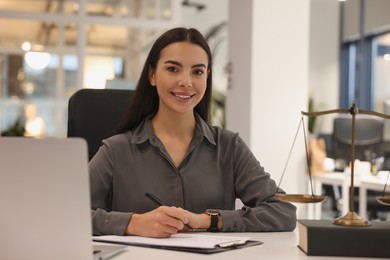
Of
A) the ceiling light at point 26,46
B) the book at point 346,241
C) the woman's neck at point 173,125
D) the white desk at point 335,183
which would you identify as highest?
the ceiling light at point 26,46

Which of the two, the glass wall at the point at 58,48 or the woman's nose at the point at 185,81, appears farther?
the glass wall at the point at 58,48

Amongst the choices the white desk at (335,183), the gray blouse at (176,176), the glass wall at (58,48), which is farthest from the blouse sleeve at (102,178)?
the glass wall at (58,48)

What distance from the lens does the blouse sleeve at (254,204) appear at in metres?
1.96

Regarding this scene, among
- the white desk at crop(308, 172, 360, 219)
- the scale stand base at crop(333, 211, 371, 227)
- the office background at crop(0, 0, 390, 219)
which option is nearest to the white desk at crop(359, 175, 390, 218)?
the white desk at crop(308, 172, 360, 219)

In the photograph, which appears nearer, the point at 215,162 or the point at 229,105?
the point at 215,162

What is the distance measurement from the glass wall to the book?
657 centimetres

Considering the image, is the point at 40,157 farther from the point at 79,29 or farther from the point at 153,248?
the point at 79,29

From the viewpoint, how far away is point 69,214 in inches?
48.0

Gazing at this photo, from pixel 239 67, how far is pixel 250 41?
11.7 inches

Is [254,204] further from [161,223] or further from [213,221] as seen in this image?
[161,223]

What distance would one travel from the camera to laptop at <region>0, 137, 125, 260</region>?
3.92 ft

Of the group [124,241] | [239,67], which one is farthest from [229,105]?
[124,241]

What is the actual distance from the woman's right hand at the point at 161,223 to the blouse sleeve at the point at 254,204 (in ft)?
0.87

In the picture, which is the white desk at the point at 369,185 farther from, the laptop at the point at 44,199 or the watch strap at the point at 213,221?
the laptop at the point at 44,199
